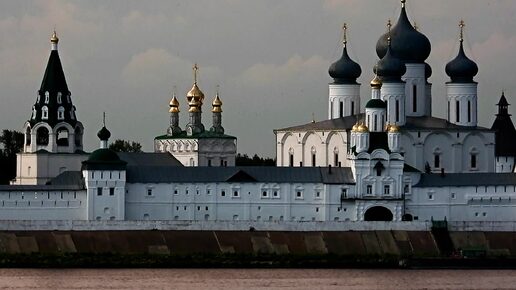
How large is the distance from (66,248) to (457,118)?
20141 mm

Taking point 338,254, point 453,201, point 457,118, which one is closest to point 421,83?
point 457,118

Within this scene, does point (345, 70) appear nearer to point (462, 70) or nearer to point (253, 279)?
point (462, 70)

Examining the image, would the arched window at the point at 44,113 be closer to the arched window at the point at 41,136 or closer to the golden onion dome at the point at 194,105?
the arched window at the point at 41,136

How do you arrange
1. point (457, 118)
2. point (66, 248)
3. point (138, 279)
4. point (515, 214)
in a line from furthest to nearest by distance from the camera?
point (457, 118), point (515, 214), point (66, 248), point (138, 279)

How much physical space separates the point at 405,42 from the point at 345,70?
2602 mm

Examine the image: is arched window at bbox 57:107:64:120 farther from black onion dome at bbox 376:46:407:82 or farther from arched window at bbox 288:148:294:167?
black onion dome at bbox 376:46:407:82

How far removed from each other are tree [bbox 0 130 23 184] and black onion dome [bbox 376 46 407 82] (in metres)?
15.4

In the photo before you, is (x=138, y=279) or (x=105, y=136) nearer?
(x=138, y=279)

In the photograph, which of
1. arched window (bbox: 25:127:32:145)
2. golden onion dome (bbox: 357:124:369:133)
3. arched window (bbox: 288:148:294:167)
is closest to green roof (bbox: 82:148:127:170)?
golden onion dome (bbox: 357:124:369:133)

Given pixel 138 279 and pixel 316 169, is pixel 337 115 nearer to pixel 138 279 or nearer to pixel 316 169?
pixel 316 169

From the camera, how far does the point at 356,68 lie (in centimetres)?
10312

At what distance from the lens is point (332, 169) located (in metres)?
94.9

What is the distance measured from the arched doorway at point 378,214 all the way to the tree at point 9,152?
60.4 ft

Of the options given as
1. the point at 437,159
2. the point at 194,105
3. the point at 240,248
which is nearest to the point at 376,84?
the point at 437,159
